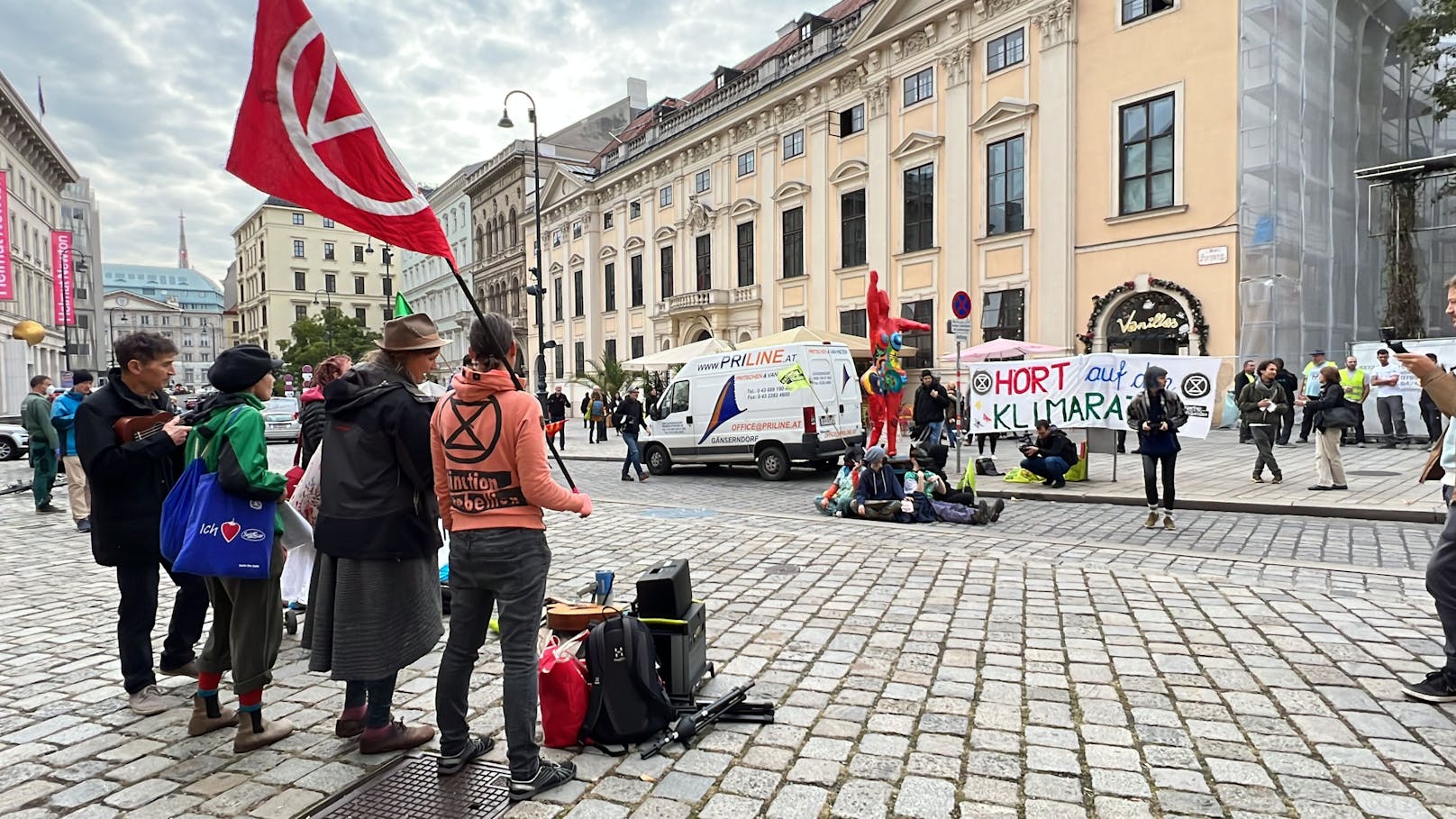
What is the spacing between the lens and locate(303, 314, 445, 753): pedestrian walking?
11.0 ft

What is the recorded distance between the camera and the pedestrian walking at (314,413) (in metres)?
5.16

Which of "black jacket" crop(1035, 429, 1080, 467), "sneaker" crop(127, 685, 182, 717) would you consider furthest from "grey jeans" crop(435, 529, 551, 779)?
"black jacket" crop(1035, 429, 1080, 467)

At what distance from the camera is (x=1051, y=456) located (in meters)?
12.6

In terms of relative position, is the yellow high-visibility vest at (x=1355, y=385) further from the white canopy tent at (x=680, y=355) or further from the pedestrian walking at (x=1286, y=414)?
the white canopy tent at (x=680, y=355)

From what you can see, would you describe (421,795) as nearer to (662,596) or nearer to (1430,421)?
(662,596)

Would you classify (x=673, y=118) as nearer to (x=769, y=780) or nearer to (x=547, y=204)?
(x=547, y=204)

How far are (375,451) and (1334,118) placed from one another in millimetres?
27711

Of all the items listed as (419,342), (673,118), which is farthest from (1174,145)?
(673,118)

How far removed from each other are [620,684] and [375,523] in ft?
4.17

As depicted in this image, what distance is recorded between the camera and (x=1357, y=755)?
3.41 meters

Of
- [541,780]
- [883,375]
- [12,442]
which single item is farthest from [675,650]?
[12,442]

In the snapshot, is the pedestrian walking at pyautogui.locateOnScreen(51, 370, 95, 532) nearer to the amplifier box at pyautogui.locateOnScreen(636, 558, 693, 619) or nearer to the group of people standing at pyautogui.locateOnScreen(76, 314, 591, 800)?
the group of people standing at pyautogui.locateOnScreen(76, 314, 591, 800)

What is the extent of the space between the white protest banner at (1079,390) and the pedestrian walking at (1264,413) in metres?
0.72

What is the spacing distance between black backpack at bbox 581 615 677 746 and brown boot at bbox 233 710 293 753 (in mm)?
1431
